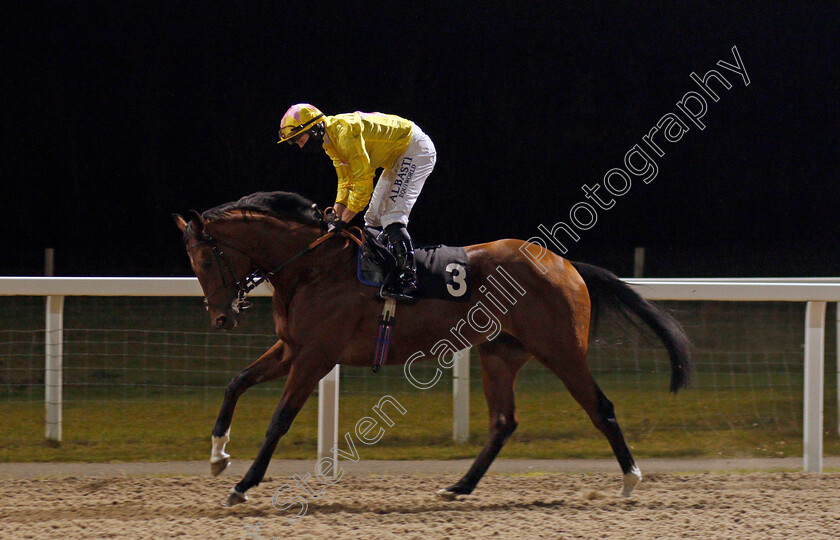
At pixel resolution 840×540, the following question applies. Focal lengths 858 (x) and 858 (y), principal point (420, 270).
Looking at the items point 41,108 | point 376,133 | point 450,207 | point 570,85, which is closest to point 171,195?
point 41,108

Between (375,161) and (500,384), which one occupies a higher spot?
(375,161)

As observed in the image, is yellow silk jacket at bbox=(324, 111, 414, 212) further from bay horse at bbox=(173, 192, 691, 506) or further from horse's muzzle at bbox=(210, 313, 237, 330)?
horse's muzzle at bbox=(210, 313, 237, 330)

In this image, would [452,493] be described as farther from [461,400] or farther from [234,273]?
[234,273]

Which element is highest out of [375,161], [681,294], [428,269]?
[375,161]

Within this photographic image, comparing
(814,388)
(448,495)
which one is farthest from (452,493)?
(814,388)

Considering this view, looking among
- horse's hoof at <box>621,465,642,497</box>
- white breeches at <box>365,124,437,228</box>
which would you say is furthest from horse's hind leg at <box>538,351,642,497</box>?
white breeches at <box>365,124,437,228</box>

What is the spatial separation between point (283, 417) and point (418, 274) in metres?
0.97

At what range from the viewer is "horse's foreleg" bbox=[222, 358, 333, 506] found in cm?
399

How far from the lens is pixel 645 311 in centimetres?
465

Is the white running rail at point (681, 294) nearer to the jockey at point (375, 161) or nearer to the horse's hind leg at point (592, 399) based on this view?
the horse's hind leg at point (592, 399)

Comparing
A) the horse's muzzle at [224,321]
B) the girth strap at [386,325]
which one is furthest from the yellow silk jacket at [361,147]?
the horse's muzzle at [224,321]

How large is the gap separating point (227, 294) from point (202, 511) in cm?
101

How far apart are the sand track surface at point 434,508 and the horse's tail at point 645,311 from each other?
0.63 meters

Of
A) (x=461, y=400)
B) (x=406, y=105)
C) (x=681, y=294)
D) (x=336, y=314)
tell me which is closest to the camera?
(x=336, y=314)
